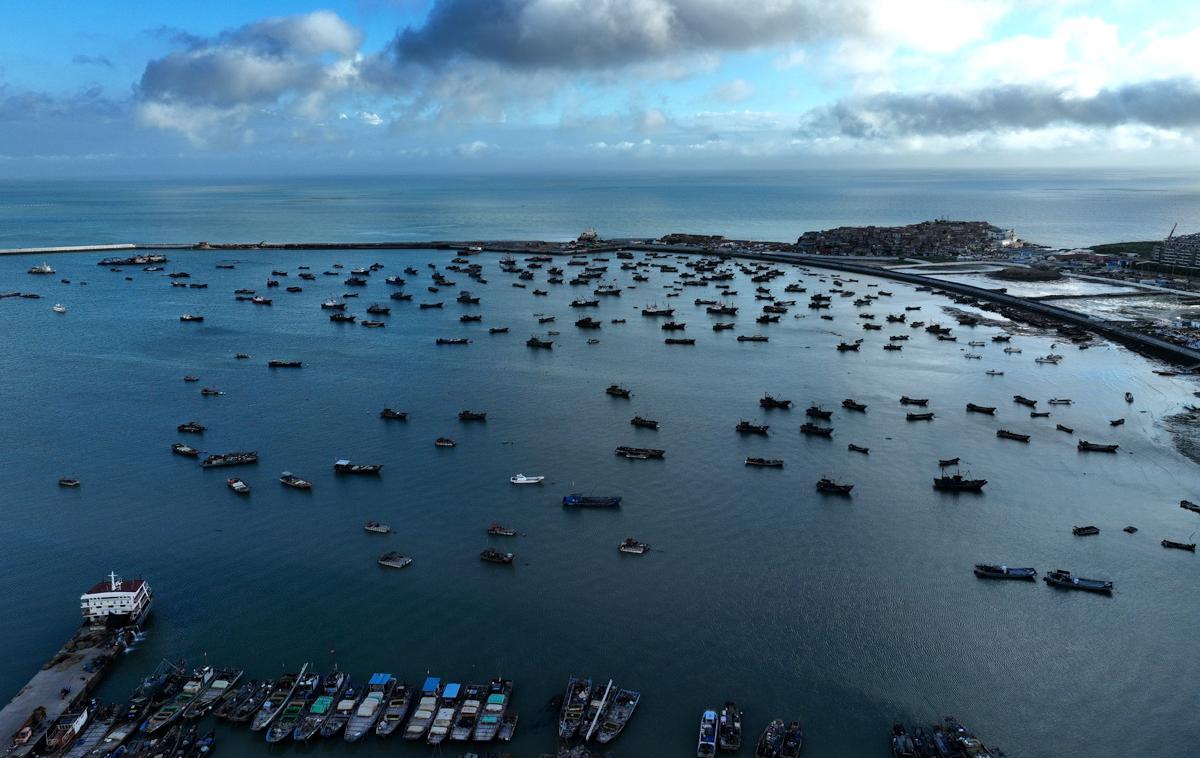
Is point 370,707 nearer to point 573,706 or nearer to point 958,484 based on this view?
point 573,706

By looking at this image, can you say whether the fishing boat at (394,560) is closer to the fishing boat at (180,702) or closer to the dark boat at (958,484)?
the fishing boat at (180,702)

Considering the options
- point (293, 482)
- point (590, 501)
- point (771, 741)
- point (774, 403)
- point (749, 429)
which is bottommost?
point (771, 741)

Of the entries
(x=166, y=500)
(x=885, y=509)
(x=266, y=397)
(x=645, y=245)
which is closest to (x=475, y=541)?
(x=166, y=500)

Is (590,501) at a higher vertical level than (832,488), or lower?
lower

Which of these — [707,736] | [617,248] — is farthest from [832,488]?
[617,248]

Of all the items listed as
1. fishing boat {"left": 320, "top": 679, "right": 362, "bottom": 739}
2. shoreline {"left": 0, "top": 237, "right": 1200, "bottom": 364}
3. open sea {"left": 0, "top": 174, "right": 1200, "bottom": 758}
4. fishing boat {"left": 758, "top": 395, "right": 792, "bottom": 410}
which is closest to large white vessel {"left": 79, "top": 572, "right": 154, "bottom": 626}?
open sea {"left": 0, "top": 174, "right": 1200, "bottom": 758}

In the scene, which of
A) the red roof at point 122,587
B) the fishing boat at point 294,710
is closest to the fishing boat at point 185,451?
the red roof at point 122,587
